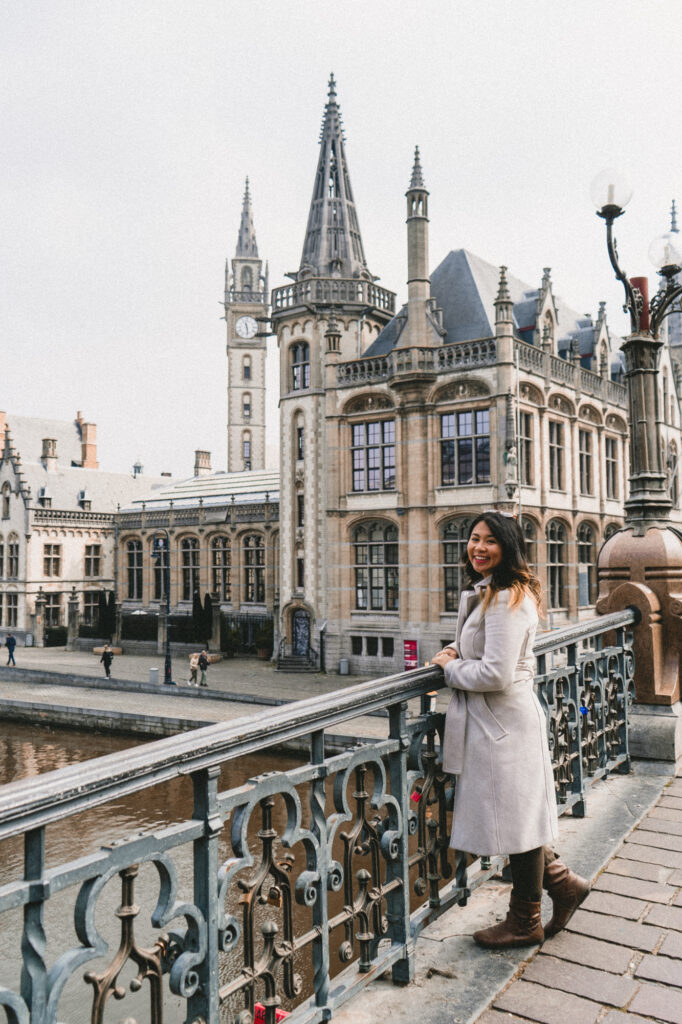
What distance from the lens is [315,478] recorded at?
30188 mm

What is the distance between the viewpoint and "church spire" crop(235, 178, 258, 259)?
63938 mm

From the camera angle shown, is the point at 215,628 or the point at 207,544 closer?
the point at 215,628

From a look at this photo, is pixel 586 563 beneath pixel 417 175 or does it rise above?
beneath

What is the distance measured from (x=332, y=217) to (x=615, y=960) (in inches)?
1317

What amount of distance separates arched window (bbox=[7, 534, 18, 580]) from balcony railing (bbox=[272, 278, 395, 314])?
22879mm

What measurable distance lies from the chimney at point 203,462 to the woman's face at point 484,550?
54382 millimetres

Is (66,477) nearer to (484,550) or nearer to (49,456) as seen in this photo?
(49,456)

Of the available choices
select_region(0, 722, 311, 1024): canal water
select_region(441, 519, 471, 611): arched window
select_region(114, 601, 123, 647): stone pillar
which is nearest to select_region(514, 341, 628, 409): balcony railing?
select_region(441, 519, 471, 611): arched window

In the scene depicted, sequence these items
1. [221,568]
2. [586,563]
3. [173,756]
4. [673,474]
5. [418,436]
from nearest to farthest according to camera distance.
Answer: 1. [173,756]
2. [418,436]
3. [586,563]
4. [673,474]
5. [221,568]

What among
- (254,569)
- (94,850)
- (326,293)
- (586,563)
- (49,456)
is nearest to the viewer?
(94,850)

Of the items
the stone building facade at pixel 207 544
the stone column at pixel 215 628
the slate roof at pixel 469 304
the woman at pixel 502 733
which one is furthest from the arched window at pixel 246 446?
the woman at pixel 502 733

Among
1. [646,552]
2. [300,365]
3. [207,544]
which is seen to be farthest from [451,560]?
[646,552]

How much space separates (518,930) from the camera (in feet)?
10.3

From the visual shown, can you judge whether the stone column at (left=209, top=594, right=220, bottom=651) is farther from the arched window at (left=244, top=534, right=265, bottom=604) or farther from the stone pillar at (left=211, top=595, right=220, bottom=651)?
the arched window at (left=244, top=534, right=265, bottom=604)
